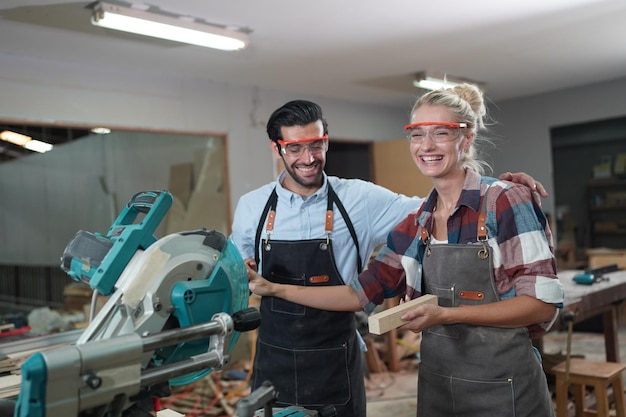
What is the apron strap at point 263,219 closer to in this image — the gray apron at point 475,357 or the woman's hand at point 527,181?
the gray apron at point 475,357

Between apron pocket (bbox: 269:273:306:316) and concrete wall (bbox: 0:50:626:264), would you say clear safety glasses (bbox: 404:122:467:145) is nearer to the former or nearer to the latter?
apron pocket (bbox: 269:273:306:316)

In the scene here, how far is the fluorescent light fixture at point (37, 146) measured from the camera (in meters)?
4.17

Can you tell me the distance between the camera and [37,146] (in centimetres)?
427

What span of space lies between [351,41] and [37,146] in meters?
2.60

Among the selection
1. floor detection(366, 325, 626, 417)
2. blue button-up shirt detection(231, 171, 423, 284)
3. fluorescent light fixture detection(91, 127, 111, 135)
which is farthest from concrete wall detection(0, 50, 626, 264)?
blue button-up shirt detection(231, 171, 423, 284)

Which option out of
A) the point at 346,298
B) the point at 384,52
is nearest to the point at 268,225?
the point at 346,298

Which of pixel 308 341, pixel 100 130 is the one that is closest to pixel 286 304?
pixel 308 341

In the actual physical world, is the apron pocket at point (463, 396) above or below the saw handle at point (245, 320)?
below

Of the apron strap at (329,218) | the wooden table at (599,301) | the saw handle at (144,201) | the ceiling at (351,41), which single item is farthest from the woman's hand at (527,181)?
the ceiling at (351,41)

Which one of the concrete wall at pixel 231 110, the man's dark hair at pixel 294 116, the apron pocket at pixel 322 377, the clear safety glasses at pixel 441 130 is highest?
the concrete wall at pixel 231 110

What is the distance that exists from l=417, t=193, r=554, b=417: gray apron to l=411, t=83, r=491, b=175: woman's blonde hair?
1.01ft

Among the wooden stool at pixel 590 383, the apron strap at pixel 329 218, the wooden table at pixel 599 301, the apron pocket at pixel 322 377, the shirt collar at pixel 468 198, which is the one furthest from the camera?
the wooden table at pixel 599 301

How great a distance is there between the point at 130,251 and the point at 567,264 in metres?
6.23

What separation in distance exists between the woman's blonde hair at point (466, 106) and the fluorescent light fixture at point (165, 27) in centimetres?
208
